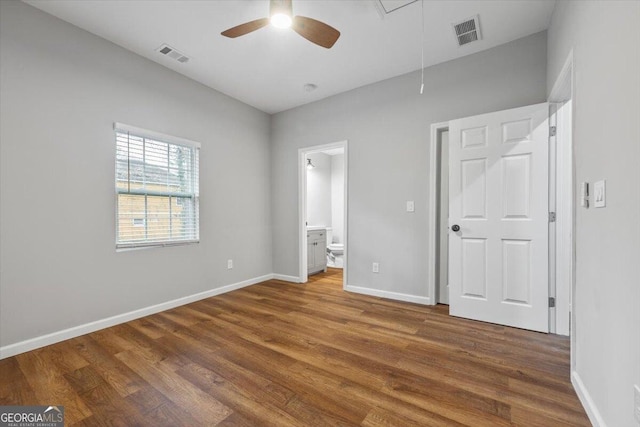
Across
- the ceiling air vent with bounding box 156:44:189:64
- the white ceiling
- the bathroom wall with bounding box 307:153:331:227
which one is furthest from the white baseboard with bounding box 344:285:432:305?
the ceiling air vent with bounding box 156:44:189:64

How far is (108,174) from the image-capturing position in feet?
8.66

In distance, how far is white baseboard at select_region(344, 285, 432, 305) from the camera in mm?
3219

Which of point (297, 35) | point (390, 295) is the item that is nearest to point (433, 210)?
point (390, 295)

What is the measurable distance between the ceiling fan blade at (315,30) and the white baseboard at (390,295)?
9.22 ft

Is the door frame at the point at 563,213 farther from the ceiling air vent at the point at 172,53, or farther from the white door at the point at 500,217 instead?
the ceiling air vent at the point at 172,53

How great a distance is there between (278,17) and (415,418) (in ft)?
8.37

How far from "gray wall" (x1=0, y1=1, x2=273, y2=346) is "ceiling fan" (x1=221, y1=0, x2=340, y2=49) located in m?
1.56

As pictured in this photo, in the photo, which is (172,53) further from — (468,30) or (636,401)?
(636,401)

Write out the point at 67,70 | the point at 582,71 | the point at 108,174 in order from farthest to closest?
the point at 108,174 < the point at 67,70 < the point at 582,71

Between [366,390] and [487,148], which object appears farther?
[487,148]

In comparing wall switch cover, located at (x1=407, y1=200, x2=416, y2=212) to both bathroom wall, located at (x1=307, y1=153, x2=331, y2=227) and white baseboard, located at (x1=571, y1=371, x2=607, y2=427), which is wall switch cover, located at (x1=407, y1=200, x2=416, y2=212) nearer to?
white baseboard, located at (x1=571, y1=371, x2=607, y2=427)

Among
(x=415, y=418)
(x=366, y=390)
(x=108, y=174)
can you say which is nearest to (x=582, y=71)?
(x=415, y=418)

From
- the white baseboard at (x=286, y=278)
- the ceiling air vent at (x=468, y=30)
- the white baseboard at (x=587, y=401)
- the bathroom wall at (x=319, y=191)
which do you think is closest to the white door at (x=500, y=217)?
the ceiling air vent at (x=468, y=30)

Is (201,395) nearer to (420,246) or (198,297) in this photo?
(198,297)
